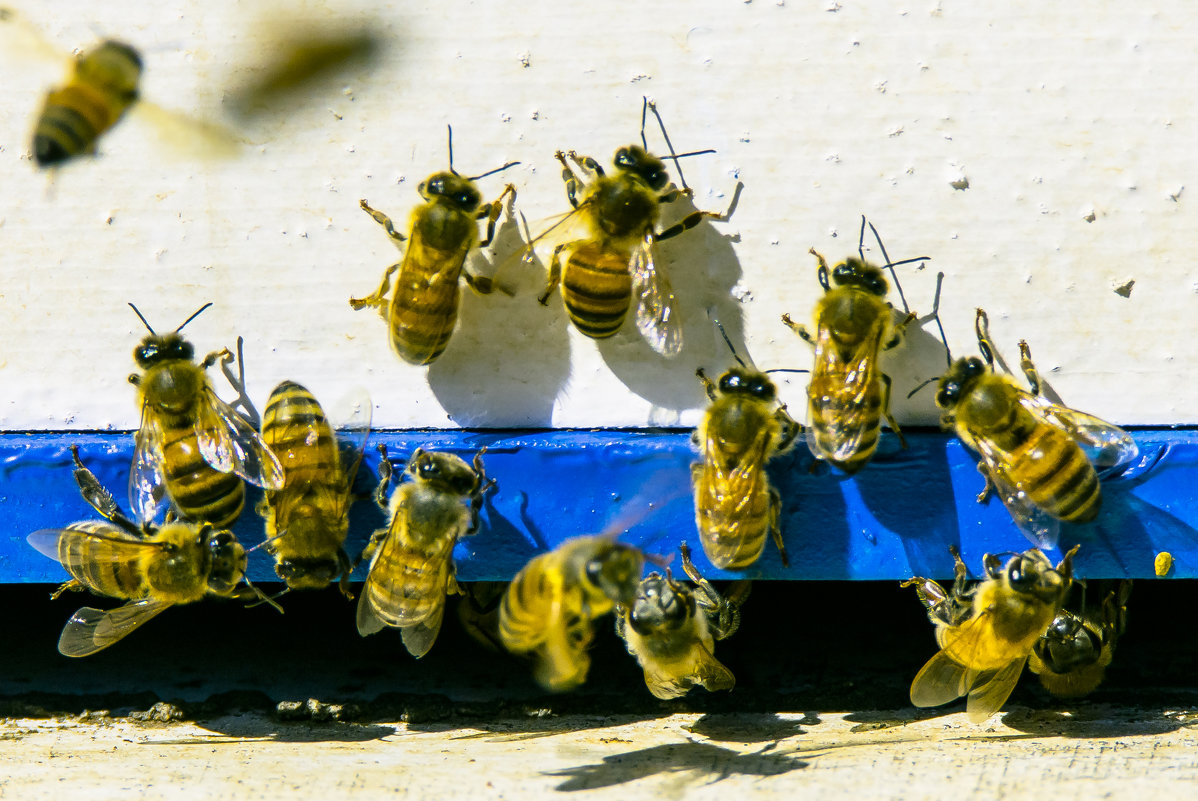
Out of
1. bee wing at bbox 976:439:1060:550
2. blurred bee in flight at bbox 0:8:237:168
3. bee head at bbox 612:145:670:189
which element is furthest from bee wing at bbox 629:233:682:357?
blurred bee in flight at bbox 0:8:237:168

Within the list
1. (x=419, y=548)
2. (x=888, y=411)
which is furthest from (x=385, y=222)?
(x=888, y=411)

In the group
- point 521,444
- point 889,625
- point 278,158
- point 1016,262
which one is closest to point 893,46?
point 1016,262

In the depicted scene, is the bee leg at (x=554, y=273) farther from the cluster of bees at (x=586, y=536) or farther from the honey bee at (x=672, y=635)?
the honey bee at (x=672, y=635)

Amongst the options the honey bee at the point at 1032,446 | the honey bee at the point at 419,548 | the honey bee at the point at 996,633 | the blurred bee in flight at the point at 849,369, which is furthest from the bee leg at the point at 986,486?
the honey bee at the point at 419,548

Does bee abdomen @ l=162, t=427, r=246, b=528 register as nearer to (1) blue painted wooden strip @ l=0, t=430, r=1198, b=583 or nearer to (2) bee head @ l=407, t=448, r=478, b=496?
(1) blue painted wooden strip @ l=0, t=430, r=1198, b=583

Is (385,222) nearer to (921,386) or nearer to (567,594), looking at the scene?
(567,594)

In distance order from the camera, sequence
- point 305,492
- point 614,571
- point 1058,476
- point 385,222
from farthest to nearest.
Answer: point 385,222 → point 305,492 → point 1058,476 → point 614,571

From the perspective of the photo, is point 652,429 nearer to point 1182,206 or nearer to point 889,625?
point 889,625
